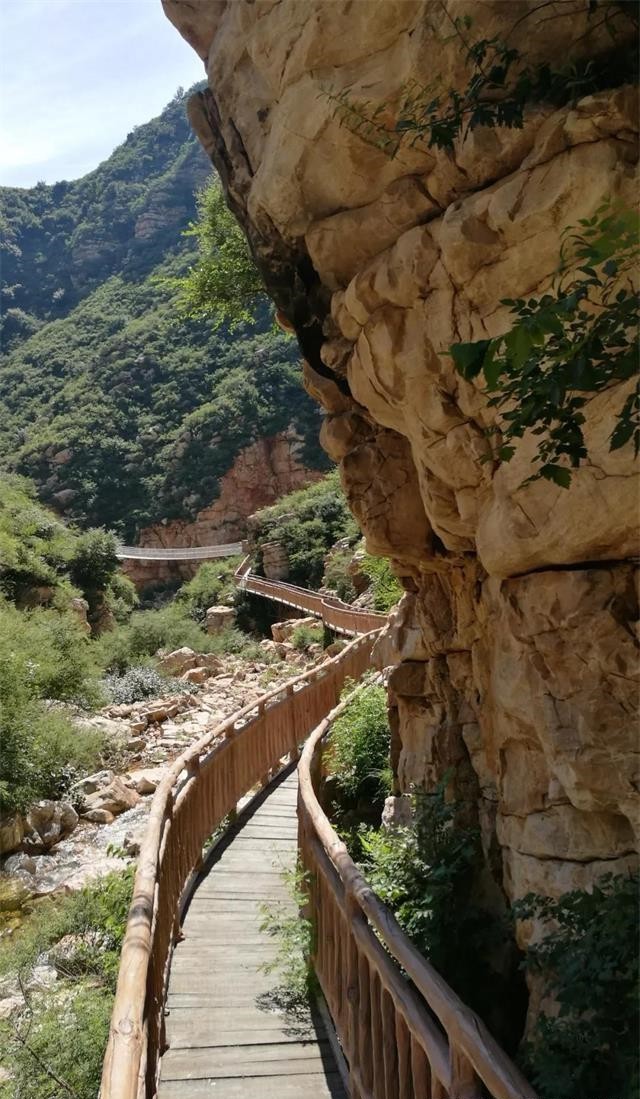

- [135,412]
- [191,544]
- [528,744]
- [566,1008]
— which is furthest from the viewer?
[135,412]

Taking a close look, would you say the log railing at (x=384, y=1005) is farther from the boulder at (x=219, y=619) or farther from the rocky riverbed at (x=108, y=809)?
the boulder at (x=219, y=619)

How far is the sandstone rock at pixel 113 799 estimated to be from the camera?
11423mm

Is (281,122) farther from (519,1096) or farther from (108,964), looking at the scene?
(108,964)

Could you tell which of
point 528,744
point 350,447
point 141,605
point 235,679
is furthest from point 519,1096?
point 141,605

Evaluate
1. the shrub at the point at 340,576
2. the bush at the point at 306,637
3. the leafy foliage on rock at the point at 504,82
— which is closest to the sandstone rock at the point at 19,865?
the leafy foliage on rock at the point at 504,82

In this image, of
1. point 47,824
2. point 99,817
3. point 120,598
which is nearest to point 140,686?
point 99,817

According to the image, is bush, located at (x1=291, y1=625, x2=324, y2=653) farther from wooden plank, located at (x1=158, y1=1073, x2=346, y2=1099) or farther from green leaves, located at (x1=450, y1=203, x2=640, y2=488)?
green leaves, located at (x1=450, y1=203, x2=640, y2=488)

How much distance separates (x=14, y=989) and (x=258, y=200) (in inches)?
287

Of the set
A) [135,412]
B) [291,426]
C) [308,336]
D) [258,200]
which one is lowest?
[308,336]

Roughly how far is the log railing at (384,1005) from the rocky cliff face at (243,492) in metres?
43.1

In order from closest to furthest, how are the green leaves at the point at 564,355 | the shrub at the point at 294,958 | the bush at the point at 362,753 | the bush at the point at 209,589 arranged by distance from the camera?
the green leaves at the point at 564,355 < the shrub at the point at 294,958 < the bush at the point at 362,753 < the bush at the point at 209,589

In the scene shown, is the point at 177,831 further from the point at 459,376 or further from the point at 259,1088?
the point at 459,376

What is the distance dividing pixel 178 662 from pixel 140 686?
2.93 m

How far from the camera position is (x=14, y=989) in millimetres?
6797
